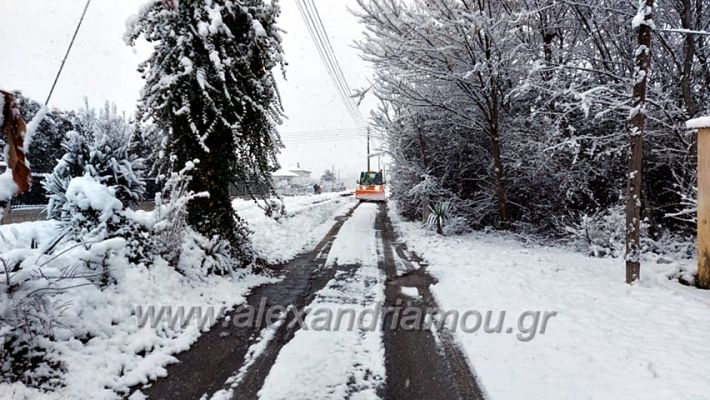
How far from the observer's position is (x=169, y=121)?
624cm

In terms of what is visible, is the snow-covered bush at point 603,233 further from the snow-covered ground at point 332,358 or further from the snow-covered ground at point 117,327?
the snow-covered ground at point 117,327

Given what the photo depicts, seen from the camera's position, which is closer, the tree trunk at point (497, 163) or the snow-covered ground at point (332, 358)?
the snow-covered ground at point (332, 358)

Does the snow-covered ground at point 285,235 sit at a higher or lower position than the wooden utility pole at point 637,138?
lower

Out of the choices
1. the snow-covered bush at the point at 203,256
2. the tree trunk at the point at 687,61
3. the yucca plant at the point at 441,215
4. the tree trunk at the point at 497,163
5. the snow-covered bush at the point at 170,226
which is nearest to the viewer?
the snow-covered bush at the point at 170,226

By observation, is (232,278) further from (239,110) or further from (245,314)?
(239,110)

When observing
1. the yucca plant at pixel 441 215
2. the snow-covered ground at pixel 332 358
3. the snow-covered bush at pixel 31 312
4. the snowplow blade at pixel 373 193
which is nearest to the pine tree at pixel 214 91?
the snow-covered ground at pixel 332 358

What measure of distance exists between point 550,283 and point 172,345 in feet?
17.9

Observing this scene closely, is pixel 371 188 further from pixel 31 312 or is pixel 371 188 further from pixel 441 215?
pixel 31 312

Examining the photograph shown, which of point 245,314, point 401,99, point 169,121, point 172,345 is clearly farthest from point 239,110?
point 401,99

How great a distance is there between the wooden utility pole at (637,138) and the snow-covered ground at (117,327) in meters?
5.85

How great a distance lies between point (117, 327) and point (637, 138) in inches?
286

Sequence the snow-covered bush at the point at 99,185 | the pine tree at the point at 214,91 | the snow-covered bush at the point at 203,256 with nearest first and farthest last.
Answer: the snow-covered bush at the point at 99,185
the snow-covered bush at the point at 203,256
the pine tree at the point at 214,91

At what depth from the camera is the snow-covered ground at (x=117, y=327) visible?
3.10 meters

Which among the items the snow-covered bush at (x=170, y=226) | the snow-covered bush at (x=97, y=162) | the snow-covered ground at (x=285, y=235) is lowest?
the snow-covered ground at (x=285, y=235)
